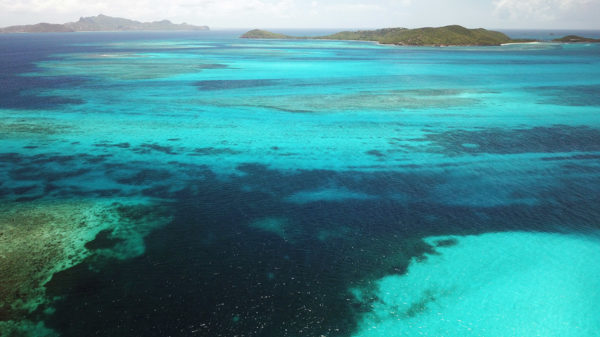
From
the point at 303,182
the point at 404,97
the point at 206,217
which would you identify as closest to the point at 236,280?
the point at 206,217

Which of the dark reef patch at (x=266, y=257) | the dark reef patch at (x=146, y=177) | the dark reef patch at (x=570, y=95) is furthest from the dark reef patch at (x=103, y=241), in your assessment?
the dark reef patch at (x=570, y=95)

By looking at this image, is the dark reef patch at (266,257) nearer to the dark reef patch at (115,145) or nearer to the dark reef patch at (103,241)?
the dark reef patch at (103,241)

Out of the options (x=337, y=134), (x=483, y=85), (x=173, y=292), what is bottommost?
(x=173, y=292)

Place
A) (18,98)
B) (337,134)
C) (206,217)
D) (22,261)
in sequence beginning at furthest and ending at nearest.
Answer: (18,98) < (337,134) < (206,217) < (22,261)

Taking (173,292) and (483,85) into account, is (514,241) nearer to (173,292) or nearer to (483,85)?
(173,292)

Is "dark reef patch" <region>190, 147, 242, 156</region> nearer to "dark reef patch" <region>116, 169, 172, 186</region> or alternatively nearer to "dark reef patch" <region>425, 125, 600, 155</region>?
"dark reef patch" <region>116, 169, 172, 186</region>

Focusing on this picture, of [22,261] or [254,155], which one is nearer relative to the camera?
[22,261]

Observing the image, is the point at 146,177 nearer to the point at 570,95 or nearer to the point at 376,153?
the point at 376,153
